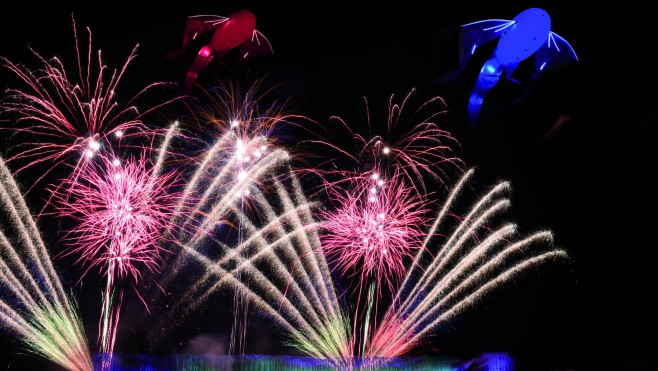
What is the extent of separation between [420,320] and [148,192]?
7.86 meters

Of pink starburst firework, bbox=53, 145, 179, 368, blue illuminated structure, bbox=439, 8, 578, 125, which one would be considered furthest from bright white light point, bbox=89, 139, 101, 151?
blue illuminated structure, bbox=439, 8, 578, 125

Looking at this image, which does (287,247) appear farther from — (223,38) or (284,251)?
(223,38)

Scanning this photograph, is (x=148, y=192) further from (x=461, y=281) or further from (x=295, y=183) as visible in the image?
(x=461, y=281)

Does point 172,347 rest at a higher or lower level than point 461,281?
lower

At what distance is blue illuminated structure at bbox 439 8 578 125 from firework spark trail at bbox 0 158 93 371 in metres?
10.6

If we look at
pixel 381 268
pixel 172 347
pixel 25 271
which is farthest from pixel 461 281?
pixel 25 271

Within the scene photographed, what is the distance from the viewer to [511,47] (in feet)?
41.8

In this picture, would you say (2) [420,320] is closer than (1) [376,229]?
No

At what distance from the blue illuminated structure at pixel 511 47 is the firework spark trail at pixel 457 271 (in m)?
4.19

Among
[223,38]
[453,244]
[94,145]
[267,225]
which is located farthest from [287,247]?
[223,38]

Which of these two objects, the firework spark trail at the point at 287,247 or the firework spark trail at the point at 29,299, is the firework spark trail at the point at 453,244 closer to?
the firework spark trail at the point at 287,247

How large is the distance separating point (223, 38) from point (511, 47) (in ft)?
20.0

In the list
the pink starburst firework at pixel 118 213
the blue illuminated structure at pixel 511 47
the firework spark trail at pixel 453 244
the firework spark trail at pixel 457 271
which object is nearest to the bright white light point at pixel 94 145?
the pink starburst firework at pixel 118 213

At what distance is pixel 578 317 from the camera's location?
18.4 metres
